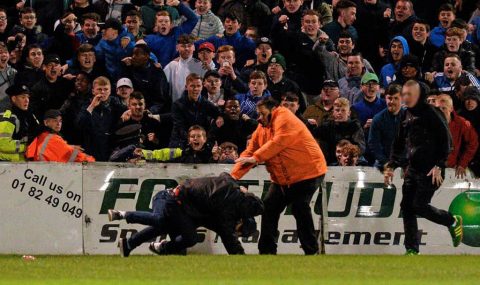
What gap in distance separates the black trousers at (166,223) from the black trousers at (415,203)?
2778 millimetres

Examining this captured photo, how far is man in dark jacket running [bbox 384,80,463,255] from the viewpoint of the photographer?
1677 cm

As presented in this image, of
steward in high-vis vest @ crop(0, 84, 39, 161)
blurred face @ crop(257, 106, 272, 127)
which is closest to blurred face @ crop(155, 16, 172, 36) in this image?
steward in high-vis vest @ crop(0, 84, 39, 161)

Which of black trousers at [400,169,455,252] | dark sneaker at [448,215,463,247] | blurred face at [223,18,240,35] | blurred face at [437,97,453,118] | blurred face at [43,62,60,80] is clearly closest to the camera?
black trousers at [400,169,455,252]

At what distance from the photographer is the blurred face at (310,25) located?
71.5 feet

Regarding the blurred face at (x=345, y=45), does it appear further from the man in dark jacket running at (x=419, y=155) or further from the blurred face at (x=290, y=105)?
the man in dark jacket running at (x=419, y=155)

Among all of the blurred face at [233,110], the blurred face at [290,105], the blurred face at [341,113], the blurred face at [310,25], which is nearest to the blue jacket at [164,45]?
the blurred face at [310,25]

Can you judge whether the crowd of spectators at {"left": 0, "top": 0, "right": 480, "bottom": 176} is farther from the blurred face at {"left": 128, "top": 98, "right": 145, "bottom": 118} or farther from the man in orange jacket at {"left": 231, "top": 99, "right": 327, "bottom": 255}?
the man in orange jacket at {"left": 231, "top": 99, "right": 327, "bottom": 255}

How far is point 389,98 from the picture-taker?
62.5ft

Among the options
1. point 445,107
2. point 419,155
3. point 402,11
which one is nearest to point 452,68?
point 445,107

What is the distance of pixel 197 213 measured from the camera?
1622 cm

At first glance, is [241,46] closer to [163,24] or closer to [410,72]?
[163,24]

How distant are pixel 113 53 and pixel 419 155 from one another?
6139mm

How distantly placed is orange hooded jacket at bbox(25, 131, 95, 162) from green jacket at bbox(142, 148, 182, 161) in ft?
3.08

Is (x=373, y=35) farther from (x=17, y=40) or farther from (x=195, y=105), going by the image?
(x=17, y=40)
